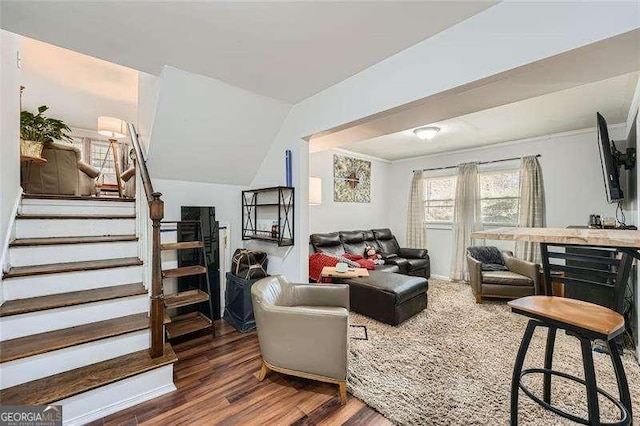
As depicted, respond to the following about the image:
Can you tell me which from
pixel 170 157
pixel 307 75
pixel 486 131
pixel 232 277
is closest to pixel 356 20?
pixel 307 75

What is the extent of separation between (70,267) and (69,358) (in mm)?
672

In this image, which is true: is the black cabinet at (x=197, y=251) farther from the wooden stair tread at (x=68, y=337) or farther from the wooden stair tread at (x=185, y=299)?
the wooden stair tread at (x=68, y=337)

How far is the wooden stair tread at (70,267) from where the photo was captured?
184cm

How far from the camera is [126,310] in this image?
2062 mm

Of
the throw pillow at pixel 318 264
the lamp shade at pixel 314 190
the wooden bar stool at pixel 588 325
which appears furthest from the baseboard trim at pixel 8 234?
the wooden bar stool at pixel 588 325

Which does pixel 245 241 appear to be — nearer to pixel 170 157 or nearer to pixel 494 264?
pixel 170 157

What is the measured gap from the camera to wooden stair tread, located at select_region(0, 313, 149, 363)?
1.57 metres

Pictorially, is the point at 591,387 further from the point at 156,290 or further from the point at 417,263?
the point at 417,263

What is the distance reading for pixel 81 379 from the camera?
164cm

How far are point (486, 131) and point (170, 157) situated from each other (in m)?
4.27

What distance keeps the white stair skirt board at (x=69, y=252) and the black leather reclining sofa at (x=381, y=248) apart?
2.53 m

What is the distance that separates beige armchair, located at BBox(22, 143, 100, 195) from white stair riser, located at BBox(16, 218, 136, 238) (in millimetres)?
1037

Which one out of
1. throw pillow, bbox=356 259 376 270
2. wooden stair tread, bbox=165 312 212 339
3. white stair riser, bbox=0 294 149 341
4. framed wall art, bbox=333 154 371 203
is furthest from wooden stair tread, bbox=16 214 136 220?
framed wall art, bbox=333 154 371 203

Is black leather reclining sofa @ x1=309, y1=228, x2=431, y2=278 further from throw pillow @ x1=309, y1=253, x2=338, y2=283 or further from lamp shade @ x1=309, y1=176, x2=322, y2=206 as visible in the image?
lamp shade @ x1=309, y1=176, x2=322, y2=206
